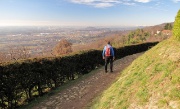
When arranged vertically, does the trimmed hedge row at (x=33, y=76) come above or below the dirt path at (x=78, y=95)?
above

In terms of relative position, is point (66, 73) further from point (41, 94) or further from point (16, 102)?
point (16, 102)

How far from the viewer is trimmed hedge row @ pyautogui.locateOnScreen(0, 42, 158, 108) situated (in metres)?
9.45

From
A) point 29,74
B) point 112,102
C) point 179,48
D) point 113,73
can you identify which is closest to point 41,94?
point 29,74

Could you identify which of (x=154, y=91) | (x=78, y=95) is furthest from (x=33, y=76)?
(x=154, y=91)

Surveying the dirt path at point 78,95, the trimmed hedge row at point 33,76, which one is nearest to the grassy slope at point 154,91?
the dirt path at point 78,95

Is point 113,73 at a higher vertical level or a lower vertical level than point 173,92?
lower

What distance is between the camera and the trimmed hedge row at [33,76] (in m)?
9.45

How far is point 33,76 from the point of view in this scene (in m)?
10.9

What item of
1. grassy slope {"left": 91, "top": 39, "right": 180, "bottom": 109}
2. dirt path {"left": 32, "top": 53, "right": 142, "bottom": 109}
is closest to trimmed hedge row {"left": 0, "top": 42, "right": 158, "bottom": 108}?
dirt path {"left": 32, "top": 53, "right": 142, "bottom": 109}

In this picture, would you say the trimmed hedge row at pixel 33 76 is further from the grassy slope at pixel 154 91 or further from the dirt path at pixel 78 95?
the grassy slope at pixel 154 91

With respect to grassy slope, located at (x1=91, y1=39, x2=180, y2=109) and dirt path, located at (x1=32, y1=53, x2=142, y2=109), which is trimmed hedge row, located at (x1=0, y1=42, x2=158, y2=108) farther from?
grassy slope, located at (x1=91, y1=39, x2=180, y2=109)

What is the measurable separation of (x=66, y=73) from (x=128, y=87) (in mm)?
6266

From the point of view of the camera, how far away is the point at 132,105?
23.3 feet

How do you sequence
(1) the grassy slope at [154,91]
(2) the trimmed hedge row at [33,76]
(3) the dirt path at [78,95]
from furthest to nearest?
1. (3) the dirt path at [78,95]
2. (2) the trimmed hedge row at [33,76]
3. (1) the grassy slope at [154,91]
